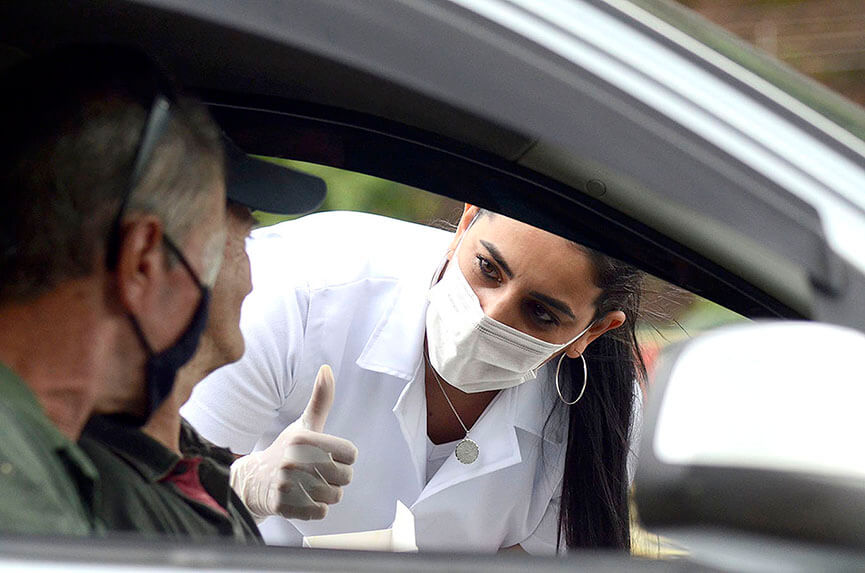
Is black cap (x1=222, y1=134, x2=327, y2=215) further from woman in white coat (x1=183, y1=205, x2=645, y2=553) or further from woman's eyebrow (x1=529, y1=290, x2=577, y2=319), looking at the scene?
woman's eyebrow (x1=529, y1=290, x2=577, y2=319)

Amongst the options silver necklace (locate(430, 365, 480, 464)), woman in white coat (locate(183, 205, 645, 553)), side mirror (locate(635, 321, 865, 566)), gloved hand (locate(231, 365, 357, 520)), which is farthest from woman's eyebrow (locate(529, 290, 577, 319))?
side mirror (locate(635, 321, 865, 566))

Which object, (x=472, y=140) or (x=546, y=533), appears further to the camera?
(x=546, y=533)

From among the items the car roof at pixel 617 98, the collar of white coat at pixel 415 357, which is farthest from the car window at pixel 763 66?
the collar of white coat at pixel 415 357

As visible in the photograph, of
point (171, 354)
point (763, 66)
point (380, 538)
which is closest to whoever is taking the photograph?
point (763, 66)

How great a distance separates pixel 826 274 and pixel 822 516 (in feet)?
0.94

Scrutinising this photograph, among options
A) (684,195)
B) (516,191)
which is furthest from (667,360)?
(516,191)

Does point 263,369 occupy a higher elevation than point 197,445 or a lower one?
higher

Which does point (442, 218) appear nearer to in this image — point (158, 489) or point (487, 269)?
point (487, 269)

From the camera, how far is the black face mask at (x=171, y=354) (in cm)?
138

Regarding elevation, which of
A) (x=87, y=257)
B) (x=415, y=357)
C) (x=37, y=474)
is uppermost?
(x=415, y=357)

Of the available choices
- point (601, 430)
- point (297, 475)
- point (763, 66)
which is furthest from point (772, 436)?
point (601, 430)

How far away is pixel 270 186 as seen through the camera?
190 cm

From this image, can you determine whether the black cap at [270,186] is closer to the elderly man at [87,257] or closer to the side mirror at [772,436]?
the elderly man at [87,257]

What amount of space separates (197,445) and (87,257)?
51 cm
